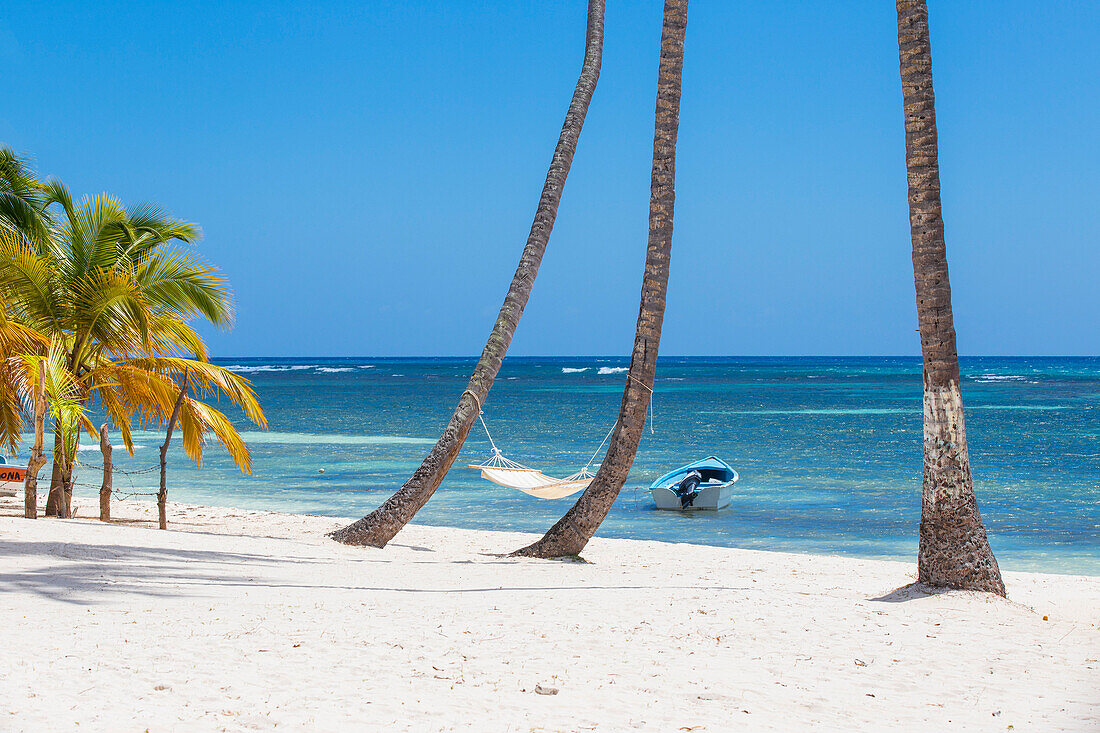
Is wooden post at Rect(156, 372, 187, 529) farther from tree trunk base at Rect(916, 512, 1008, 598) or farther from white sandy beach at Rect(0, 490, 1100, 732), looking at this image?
tree trunk base at Rect(916, 512, 1008, 598)

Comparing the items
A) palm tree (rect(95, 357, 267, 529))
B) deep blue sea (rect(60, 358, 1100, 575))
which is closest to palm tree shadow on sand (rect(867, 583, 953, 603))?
deep blue sea (rect(60, 358, 1100, 575))

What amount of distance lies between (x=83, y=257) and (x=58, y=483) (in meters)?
2.33

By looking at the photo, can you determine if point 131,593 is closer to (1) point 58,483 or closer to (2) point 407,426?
(1) point 58,483

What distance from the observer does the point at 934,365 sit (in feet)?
18.1

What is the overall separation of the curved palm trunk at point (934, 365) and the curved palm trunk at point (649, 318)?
237 cm

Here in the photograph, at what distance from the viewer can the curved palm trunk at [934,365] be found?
545 centimetres

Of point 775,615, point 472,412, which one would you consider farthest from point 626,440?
point 775,615

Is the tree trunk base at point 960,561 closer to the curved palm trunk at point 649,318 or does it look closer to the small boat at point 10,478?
the curved palm trunk at point 649,318

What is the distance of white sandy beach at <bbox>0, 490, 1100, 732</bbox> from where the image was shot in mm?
3064

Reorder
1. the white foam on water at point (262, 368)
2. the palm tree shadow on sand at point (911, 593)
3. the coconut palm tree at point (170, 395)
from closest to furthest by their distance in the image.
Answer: the palm tree shadow on sand at point (911, 593), the coconut palm tree at point (170, 395), the white foam on water at point (262, 368)


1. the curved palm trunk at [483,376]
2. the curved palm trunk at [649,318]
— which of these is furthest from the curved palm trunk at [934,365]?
the curved palm trunk at [483,376]

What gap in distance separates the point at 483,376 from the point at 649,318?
1.62 m

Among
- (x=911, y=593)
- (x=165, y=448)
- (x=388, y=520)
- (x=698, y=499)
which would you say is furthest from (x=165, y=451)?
(x=698, y=499)

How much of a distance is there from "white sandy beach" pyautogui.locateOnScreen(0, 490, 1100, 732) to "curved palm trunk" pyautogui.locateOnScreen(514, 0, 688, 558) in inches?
45.4
